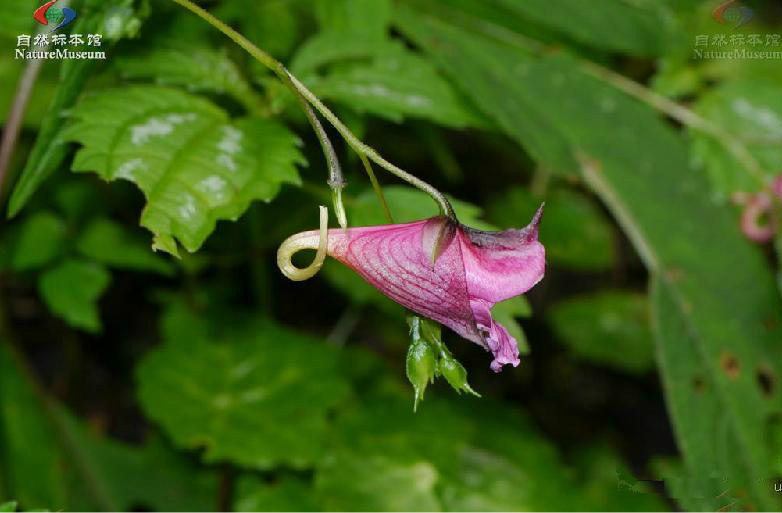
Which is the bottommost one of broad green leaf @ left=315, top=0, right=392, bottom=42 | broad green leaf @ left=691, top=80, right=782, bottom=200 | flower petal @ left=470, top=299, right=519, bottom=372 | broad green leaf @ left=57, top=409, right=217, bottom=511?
broad green leaf @ left=57, top=409, right=217, bottom=511

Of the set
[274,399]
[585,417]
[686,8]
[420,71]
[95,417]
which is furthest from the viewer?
[585,417]

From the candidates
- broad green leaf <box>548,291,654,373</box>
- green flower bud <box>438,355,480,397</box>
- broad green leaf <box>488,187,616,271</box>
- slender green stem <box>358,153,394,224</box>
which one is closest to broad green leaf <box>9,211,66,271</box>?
slender green stem <box>358,153,394,224</box>

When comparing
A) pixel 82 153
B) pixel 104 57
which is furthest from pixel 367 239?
pixel 104 57

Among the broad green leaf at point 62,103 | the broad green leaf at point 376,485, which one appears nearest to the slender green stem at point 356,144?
the broad green leaf at point 62,103

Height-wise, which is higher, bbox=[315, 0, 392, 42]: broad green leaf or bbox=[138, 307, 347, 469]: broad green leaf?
bbox=[315, 0, 392, 42]: broad green leaf

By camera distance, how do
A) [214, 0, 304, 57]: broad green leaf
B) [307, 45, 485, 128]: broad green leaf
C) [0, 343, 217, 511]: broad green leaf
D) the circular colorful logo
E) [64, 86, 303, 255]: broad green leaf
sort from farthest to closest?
[0, 343, 217, 511]: broad green leaf
[214, 0, 304, 57]: broad green leaf
[307, 45, 485, 128]: broad green leaf
the circular colorful logo
[64, 86, 303, 255]: broad green leaf

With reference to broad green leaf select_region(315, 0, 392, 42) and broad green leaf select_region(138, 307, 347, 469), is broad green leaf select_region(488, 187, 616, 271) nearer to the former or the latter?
broad green leaf select_region(138, 307, 347, 469)

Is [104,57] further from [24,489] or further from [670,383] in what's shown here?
[670,383]
